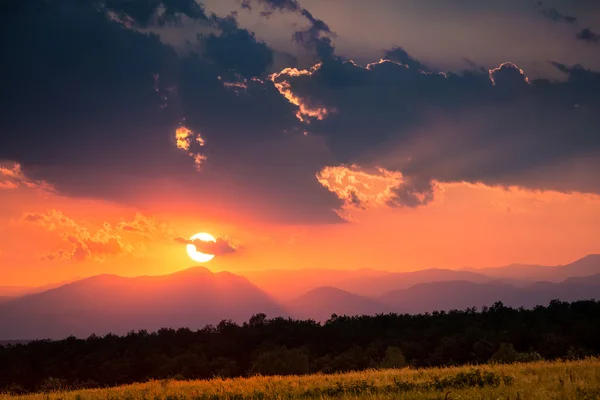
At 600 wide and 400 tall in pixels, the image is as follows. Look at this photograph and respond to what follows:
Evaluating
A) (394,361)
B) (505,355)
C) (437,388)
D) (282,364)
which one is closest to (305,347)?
(282,364)

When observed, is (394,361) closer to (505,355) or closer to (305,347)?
(505,355)

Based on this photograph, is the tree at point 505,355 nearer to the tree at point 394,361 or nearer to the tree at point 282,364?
the tree at point 394,361

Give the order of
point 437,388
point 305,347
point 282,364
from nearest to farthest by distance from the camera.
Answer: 1. point 437,388
2. point 282,364
3. point 305,347

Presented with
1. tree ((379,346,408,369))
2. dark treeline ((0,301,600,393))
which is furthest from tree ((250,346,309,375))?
tree ((379,346,408,369))

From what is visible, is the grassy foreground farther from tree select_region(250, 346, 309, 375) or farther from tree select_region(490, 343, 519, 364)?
tree select_region(250, 346, 309, 375)

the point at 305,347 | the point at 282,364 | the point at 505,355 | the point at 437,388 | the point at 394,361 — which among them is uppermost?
the point at 437,388

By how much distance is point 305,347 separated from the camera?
7844 centimetres

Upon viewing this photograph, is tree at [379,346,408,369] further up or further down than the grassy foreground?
further down

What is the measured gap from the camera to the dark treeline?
63.2 m

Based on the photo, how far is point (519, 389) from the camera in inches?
843

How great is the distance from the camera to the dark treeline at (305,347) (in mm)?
63156

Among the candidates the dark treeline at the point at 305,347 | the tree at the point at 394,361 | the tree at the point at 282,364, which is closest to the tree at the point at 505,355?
the dark treeline at the point at 305,347

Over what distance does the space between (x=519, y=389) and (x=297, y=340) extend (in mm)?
68187

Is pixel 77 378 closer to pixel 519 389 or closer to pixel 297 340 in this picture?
pixel 297 340
